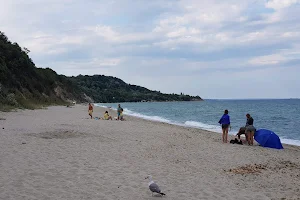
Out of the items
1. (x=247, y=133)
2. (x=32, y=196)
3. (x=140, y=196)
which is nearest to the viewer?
(x=32, y=196)

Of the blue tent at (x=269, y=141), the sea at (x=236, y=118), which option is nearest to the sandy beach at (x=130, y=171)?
the blue tent at (x=269, y=141)

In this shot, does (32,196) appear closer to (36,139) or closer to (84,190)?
(84,190)

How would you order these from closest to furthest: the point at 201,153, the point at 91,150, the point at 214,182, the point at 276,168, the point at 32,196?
the point at 32,196 < the point at 214,182 < the point at 276,168 < the point at 91,150 < the point at 201,153

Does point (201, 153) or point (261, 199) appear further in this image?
point (201, 153)

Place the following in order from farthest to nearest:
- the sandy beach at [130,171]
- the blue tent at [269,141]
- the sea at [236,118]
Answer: the sea at [236,118]
the blue tent at [269,141]
the sandy beach at [130,171]

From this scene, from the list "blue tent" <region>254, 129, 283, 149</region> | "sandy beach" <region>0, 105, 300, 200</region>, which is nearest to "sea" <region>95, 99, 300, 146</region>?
"blue tent" <region>254, 129, 283, 149</region>

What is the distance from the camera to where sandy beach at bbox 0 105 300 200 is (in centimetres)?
675

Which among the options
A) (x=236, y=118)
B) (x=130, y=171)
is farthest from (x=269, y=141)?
(x=236, y=118)

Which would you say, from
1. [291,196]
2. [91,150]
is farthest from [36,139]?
[291,196]

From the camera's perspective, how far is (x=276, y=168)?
10031 millimetres

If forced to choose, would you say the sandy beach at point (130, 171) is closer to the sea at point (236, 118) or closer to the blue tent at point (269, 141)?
the blue tent at point (269, 141)

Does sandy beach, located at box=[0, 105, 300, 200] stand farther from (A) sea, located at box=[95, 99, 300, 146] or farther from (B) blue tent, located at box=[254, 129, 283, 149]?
(A) sea, located at box=[95, 99, 300, 146]

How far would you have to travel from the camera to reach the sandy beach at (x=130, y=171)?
6.75 meters

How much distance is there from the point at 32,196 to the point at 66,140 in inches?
270
